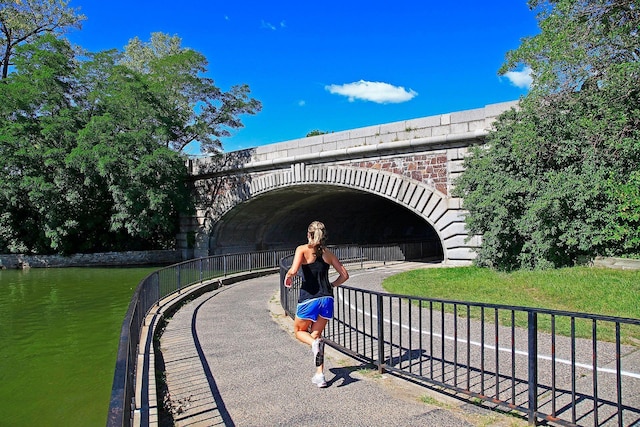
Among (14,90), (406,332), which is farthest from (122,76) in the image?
(406,332)

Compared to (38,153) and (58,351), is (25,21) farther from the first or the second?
(58,351)

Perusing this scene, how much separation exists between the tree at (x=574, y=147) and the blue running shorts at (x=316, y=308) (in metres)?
7.33

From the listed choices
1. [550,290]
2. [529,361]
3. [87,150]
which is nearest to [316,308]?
[529,361]

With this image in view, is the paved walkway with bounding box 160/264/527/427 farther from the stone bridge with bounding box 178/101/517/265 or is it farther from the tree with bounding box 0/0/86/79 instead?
the tree with bounding box 0/0/86/79

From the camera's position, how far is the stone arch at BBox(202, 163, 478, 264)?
1416 cm

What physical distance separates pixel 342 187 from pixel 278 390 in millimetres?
14517

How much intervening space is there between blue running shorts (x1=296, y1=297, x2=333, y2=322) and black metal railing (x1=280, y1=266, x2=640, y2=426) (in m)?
0.54

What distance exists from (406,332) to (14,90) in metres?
21.5

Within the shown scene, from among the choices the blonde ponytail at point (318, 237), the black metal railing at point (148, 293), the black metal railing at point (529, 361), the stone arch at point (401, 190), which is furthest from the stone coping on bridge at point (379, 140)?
the blonde ponytail at point (318, 237)

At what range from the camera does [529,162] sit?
11.3 meters

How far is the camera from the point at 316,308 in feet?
15.7

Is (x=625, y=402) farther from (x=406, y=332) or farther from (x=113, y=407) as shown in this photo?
(x=113, y=407)

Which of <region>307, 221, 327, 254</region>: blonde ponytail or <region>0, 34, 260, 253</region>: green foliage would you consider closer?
<region>307, 221, 327, 254</region>: blonde ponytail

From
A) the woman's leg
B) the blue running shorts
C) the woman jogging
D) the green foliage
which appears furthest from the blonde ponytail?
the green foliage
